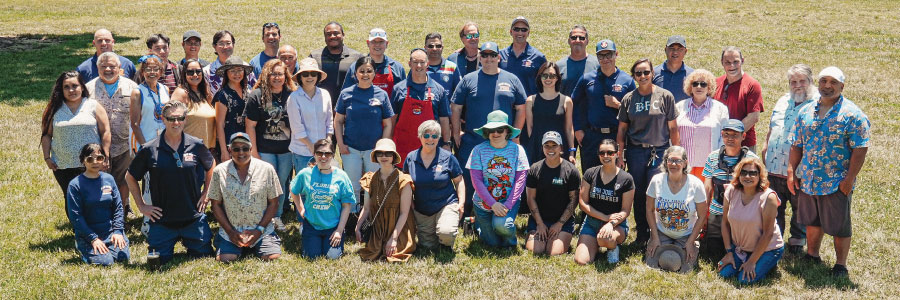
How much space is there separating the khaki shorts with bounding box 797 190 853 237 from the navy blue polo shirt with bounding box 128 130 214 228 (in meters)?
6.55

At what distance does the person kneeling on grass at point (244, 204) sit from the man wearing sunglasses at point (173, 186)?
0.21 metres

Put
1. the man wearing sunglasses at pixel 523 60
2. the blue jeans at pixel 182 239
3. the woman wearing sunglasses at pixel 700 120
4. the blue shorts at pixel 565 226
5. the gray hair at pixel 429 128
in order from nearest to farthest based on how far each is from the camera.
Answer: the blue jeans at pixel 182 239 < the gray hair at pixel 429 128 < the woman wearing sunglasses at pixel 700 120 < the blue shorts at pixel 565 226 < the man wearing sunglasses at pixel 523 60

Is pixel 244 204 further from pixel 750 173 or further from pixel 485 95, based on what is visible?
pixel 750 173

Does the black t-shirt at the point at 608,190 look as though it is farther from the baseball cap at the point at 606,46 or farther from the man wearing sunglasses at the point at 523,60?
the man wearing sunglasses at the point at 523,60

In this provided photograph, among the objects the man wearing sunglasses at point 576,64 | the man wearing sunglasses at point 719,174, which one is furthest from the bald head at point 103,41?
the man wearing sunglasses at point 719,174

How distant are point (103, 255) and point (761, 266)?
6947 millimetres

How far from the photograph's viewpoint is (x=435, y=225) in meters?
8.70

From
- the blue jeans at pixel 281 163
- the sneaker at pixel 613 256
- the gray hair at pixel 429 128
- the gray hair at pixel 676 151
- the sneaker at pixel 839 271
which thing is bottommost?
the sneaker at pixel 839 271

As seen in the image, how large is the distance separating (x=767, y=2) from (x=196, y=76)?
93.9 ft

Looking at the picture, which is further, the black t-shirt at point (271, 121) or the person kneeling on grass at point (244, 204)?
the black t-shirt at point (271, 121)

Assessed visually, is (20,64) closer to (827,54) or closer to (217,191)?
(217,191)

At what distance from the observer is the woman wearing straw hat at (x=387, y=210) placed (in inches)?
328

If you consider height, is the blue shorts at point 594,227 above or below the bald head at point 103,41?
below

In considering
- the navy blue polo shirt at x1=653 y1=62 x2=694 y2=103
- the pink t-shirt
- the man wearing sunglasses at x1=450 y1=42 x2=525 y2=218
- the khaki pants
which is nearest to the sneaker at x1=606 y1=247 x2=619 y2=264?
the pink t-shirt
